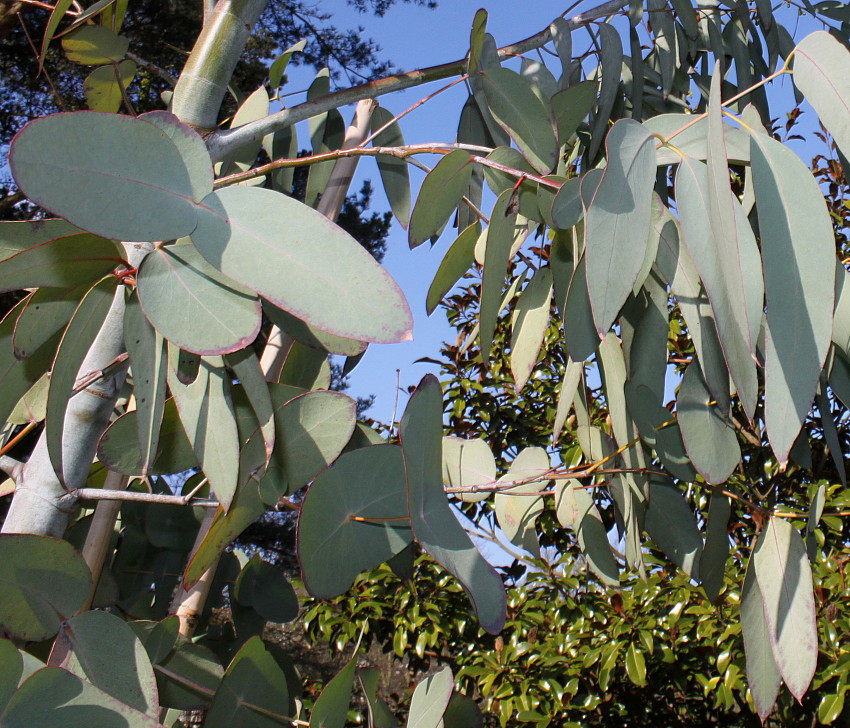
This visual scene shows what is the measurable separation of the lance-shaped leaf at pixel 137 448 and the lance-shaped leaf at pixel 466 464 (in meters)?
0.28

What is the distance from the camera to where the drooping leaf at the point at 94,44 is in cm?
60

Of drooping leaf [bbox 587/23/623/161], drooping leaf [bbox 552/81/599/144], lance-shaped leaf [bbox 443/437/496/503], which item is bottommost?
lance-shaped leaf [bbox 443/437/496/503]

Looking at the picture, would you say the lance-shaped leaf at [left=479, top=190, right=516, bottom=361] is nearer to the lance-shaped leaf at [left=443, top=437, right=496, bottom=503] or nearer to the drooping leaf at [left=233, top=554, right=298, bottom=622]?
the lance-shaped leaf at [left=443, top=437, right=496, bottom=503]

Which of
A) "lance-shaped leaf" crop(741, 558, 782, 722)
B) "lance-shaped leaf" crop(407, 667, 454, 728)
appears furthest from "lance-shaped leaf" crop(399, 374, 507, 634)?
"lance-shaped leaf" crop(741, 558, 782, 722)

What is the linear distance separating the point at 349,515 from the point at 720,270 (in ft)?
0.76

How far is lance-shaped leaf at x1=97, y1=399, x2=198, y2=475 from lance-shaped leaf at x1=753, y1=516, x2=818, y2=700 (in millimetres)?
441

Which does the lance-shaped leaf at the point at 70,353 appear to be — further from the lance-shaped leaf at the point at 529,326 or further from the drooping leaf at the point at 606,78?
the drooping leaf at the point at 606,78

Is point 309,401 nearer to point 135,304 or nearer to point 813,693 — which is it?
point 135,304

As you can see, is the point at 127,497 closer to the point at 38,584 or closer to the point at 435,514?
the point at 38,584

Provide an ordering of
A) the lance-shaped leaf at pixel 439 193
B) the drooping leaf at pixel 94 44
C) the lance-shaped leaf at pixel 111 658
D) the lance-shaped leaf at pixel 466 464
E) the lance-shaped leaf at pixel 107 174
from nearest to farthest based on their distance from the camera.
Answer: the lance-shaped leaf at pixel 107 174 < the lance-shaped leaf at pixel 111 658 < the lance-shaped leaf at pixel 439 193 < the drooping leaf at pixel 94 44 < the lance-shaped leaf at pixel 466 464

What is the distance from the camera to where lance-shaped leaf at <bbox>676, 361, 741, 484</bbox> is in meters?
0.56

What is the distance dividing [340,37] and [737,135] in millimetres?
4126

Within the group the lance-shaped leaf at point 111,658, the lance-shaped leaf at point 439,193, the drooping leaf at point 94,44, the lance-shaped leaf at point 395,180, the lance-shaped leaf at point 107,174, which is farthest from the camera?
the lance-shaped leaf at point 395,180

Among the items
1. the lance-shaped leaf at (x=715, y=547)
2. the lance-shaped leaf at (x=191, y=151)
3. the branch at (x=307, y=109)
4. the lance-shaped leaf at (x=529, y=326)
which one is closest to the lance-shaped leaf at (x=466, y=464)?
the lance-shaped leaf at (x=529, y=326)
